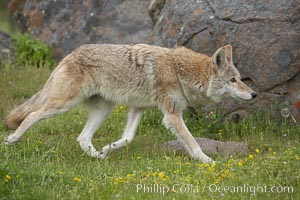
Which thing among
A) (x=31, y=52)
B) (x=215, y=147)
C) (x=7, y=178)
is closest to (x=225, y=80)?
(x=215, y=147)

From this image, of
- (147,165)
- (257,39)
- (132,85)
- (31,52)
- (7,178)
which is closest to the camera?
(7,178)

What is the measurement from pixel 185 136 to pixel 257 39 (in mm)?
2068

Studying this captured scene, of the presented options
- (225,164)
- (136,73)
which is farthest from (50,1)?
(225,164)

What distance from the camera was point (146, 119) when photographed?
10.7 metres

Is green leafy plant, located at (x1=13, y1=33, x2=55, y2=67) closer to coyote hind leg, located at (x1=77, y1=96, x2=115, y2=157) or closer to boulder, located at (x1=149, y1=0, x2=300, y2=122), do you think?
boulder, located at (x1=149, y1=0, x2=300, y2=122)

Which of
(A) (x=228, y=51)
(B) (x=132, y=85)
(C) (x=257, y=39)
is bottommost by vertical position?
(B) (x=132, y=85)

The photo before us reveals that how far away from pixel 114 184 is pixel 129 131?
236 centimetres

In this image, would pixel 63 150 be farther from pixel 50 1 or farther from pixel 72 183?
pixel 50 1

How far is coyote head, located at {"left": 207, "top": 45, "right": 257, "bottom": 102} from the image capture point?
9.07 meters

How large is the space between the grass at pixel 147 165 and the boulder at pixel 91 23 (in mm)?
3737

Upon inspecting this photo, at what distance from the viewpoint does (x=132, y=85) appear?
928 centimetres

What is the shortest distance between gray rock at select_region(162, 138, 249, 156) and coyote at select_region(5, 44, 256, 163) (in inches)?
17.1

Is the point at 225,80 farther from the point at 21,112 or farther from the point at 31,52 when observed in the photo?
the point at 31,52

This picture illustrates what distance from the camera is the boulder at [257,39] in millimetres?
9984
